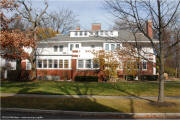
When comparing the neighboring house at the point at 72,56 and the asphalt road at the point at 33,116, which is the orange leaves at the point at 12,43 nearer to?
the asphalt road at the point at 33,116

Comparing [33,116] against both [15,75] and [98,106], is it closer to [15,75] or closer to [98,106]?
[98,106]

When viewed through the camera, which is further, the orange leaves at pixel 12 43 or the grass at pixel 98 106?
the orange leaves at pixel 12 43

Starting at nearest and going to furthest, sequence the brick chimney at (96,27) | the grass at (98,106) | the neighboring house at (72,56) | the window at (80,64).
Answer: the grass at (98,106) → the neighboring house at (72,56) → the window at (80,64) → the brick chimney at (96,27)

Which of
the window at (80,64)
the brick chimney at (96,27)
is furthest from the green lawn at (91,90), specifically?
the brick chimney at (96,27)

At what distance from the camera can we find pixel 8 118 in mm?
7500

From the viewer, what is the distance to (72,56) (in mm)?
29562

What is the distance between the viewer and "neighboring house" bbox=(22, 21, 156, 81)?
29172mm

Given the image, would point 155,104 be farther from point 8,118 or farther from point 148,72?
point 148,72

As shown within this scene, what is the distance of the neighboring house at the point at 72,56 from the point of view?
29172 millimetres

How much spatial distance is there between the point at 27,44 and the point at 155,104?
987cm

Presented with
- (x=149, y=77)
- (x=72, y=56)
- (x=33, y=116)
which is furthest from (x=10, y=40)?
(x=149, y=77)

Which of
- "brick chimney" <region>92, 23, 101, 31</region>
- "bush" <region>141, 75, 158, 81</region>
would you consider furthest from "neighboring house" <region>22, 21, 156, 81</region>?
"brick chimney" <region>92, 23, 101, 31</region>

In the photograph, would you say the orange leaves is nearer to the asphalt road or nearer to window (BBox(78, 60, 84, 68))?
the asphalt road

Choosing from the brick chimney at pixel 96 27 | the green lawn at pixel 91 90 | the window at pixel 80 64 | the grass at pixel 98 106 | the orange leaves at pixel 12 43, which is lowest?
the grass at pixel 98 106
